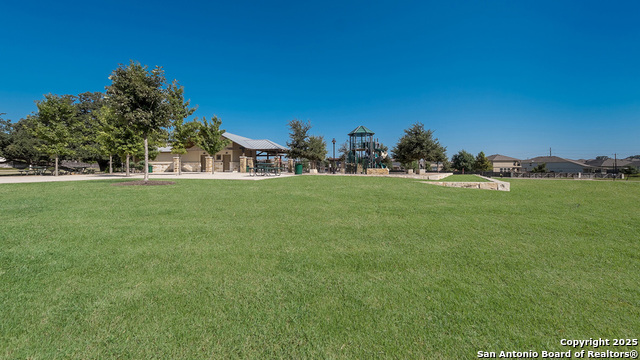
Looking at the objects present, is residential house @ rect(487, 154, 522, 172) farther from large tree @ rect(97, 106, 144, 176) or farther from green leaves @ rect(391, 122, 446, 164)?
large tree @ rect(97, 106, 144, 176)

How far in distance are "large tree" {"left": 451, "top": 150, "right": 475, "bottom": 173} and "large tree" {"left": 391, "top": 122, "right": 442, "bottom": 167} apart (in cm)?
3355

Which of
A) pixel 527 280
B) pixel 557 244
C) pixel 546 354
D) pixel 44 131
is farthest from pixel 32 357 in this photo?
pixel 44 131

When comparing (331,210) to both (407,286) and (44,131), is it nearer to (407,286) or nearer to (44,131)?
(407,286)

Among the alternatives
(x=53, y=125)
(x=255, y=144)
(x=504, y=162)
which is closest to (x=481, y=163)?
(x=504, y=162)

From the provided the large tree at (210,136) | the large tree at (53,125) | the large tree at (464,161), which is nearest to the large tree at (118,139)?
the large tree at (53,125)

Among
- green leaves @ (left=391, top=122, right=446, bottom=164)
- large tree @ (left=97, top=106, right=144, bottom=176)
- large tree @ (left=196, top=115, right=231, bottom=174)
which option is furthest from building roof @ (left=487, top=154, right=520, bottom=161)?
large tree @ (left=97, top=106, right=144, bottom=176)

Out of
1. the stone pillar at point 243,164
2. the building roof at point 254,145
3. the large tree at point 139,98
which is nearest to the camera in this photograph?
the large tree at point 139,98

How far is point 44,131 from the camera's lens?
20672mm

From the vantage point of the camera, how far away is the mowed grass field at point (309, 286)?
6.42 feet

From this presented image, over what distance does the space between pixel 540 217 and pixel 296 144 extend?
29.2 metres

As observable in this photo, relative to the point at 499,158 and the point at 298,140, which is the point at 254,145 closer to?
the point at 298,140

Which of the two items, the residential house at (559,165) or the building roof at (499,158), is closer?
the residential house at (559,165)

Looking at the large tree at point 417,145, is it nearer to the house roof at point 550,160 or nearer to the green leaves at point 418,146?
the green leaves at point 418,146

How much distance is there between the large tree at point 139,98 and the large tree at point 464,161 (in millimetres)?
65106
